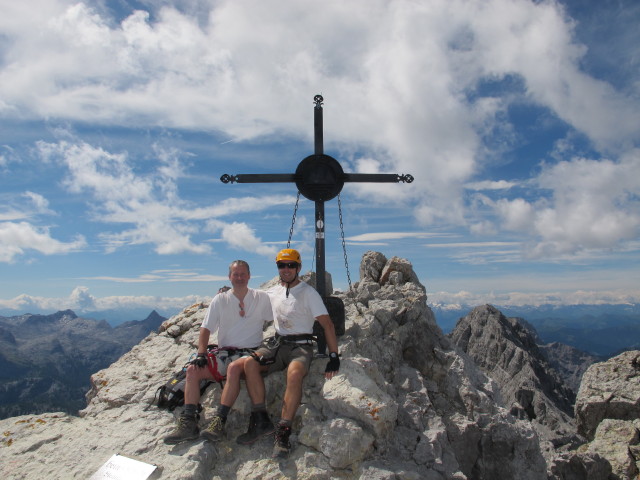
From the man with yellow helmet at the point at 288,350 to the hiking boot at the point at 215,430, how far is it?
0.50m

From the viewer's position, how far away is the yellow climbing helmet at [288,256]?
31.3ft

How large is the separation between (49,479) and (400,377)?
Answer: 7.90 m

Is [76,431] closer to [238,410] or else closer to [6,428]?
[6,428]

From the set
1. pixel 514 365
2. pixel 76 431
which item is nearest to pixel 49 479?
pixel 76 431

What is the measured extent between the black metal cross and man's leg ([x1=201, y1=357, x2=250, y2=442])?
119 inches

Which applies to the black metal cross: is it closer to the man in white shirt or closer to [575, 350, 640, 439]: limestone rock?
the man in white shirt

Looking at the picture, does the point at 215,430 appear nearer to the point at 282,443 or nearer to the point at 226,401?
the point at 226,401

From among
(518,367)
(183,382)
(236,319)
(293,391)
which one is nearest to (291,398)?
(293,391)

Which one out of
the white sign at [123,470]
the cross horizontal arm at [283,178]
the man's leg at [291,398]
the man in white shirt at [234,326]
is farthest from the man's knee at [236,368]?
the cross horizontal arm at [283,178]

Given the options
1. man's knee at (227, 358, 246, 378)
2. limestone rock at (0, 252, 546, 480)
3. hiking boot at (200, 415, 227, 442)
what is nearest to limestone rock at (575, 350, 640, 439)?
limestone rock at (0, 252, 546, 480)

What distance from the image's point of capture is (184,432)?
7980mm

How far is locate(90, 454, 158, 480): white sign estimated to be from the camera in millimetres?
7121

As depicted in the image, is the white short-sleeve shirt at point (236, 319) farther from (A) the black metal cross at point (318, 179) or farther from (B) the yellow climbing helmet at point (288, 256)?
(A) the black metal cross at point (318, 179)

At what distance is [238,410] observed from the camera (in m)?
8.95
